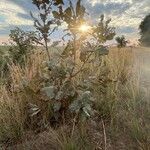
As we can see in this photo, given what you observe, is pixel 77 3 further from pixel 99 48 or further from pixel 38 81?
pixel 38 81

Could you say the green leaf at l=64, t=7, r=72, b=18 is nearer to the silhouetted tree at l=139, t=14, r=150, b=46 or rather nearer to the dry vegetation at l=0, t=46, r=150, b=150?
the dry vegetation at l=0, t=46, r=150, b=150

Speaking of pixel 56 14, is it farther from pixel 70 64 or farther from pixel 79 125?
pixel 79 125

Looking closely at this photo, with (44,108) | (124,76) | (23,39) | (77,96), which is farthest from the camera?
(23,39)

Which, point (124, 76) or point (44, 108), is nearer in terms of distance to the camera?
point (44, 108)

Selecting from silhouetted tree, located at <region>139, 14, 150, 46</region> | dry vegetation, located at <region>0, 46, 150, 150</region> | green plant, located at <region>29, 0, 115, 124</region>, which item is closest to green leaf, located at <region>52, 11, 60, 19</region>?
green plant, located at <region>29, 0, 115, 124</region>

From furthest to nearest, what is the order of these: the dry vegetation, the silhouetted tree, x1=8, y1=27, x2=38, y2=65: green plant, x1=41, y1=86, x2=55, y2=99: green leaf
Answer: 1. the silhouetted tree
2. x1=8, y1=27, x2=38, y2=65: green plant
3. x1=41, y1=86, x2=55, y2=99: green leaf
4. the dry vegetation

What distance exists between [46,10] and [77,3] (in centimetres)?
64

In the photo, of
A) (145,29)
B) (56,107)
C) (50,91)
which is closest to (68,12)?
(50,91)

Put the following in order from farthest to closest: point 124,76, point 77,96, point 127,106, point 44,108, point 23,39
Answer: point 23,39 → point 124,76 → point 127,106 → point 44,108 → point 77,96

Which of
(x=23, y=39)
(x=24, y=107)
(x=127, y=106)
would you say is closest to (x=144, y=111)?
(x=127, y=106)

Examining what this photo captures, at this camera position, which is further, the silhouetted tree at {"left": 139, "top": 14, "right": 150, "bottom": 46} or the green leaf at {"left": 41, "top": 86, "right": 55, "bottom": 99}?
the silhouetted tree at {"left": 139, "top": 14, "right": 150, "bottom": 46}

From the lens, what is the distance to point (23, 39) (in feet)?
34.8

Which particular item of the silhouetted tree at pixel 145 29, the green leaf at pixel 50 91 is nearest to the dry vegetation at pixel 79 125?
the green leaf at pixel 50 91

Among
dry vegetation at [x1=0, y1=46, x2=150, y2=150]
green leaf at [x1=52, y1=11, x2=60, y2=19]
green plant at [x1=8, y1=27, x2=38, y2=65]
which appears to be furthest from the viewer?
green plant at [x1=8, y1=27, x2=38, y2=65]
